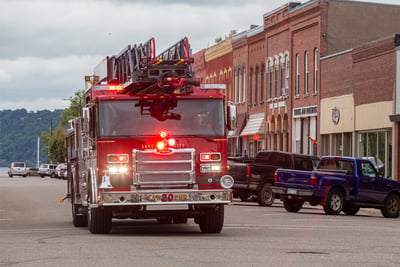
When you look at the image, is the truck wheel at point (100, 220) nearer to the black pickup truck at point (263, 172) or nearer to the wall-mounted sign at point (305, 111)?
the black pickup truck at point (263, 172)

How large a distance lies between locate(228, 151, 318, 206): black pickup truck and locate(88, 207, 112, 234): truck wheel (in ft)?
53.5

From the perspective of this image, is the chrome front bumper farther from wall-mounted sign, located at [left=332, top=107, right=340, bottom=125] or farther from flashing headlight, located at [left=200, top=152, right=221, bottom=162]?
wall-mounted sign, located at [left=332, top=107, right=340, bottom=125]

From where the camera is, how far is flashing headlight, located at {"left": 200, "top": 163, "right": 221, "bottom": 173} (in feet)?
65.0

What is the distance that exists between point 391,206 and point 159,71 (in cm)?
1464

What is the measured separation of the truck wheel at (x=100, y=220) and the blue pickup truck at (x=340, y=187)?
11.8 m

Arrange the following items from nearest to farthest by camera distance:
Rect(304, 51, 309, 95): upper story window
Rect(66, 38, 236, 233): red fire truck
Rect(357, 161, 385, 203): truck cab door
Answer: Rect(66, 38, 236, 233): red fire truck → Rect(357, 161, 385, 203): truck cab door → Rect(304, 51, 309, 95): upper story window

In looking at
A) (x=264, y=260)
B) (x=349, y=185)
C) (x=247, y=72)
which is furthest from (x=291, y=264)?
(x=247, y=72)

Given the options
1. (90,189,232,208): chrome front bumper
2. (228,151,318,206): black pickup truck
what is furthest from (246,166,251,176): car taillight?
(90,189,232,208): chrome front bumper

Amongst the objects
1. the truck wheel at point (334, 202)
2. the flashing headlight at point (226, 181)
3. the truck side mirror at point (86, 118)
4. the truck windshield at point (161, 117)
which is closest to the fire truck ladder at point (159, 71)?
the truck windshield at point (161, 117)

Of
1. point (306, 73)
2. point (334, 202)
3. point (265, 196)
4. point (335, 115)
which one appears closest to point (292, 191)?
point (334, 202)

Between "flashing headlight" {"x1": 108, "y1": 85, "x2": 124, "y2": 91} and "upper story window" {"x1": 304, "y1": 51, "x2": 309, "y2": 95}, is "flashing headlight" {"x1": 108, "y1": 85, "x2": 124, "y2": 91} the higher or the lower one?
the lower one

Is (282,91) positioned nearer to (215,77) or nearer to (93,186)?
(215,77)

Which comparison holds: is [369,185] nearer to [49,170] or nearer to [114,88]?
[114,88]

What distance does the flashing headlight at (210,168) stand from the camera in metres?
19.8
